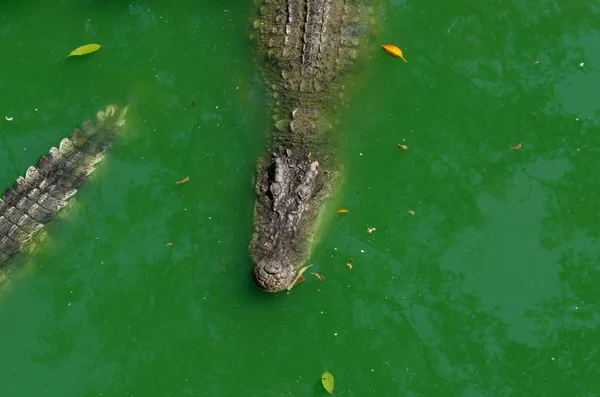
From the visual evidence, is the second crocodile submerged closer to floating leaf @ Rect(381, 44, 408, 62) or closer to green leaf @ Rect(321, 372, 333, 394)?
floating leaf @ Rect(381, 44, 408, 62)

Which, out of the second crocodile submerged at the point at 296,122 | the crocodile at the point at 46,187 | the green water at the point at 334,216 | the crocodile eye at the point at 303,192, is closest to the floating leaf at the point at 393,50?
the green water at the point at 334,216

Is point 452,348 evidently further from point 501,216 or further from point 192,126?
point 192,126

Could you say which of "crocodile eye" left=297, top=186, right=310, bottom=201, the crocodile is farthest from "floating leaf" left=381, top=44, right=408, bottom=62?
the crocodile

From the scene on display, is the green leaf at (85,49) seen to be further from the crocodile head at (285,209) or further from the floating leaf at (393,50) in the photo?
the floating leaf at (393,50)

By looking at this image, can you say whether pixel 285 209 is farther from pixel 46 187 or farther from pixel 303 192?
pixel 46 187

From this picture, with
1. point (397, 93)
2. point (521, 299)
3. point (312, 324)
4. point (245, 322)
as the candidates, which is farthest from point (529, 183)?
point (245, 322)

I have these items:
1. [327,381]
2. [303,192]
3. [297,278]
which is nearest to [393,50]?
[303,192]
